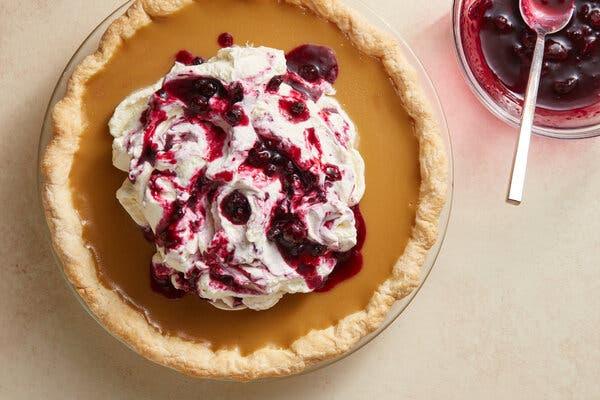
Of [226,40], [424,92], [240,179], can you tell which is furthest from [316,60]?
[240,179]

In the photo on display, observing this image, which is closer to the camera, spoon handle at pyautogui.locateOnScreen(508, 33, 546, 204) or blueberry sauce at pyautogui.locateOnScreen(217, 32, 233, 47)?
spoon handle at pyautogui.locateOnScreen(508, 33, 546, 204)

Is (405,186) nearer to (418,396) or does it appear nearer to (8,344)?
(418,396)

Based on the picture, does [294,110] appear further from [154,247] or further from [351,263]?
[154,247]

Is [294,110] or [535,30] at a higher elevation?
[535,30]

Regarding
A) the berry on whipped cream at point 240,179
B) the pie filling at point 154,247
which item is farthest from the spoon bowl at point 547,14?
the berry on whipped cream at point 240,179

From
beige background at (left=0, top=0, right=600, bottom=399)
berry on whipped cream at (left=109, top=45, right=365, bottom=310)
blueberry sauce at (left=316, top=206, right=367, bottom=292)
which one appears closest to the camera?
berry on whipped cream at (left=109, top=45, right=365, bottom=310)

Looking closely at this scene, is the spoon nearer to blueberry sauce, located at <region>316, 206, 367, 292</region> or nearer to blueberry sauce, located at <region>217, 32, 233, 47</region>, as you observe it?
blueberry sauce, located at <region>316, 206, 367, 292</region>

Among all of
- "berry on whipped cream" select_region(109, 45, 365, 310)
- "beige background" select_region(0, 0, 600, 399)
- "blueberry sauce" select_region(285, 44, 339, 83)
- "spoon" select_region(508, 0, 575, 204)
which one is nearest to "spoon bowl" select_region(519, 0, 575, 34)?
"spoon" select_region(508, 0, 575, 204)
